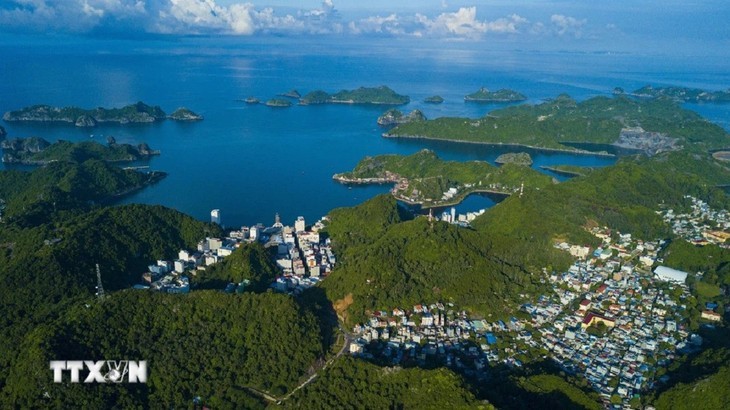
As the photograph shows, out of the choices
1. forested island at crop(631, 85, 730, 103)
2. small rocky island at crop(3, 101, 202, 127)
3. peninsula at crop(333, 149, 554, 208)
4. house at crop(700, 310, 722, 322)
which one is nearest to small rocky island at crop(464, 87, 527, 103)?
forested island at crop(631, 85, 730, 103)

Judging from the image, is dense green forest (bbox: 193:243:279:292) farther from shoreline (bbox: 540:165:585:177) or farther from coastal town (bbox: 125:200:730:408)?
shoreline (bbox: 540:165:585:177)

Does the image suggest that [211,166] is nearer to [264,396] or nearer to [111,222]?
[111,222]

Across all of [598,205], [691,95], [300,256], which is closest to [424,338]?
[300,256]

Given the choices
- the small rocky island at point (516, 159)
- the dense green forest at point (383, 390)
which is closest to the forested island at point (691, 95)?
the small rocky island at point (516, 159)

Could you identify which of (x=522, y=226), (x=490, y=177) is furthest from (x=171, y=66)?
(x=522, y=226)

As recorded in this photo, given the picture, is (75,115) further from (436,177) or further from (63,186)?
(436,177)
